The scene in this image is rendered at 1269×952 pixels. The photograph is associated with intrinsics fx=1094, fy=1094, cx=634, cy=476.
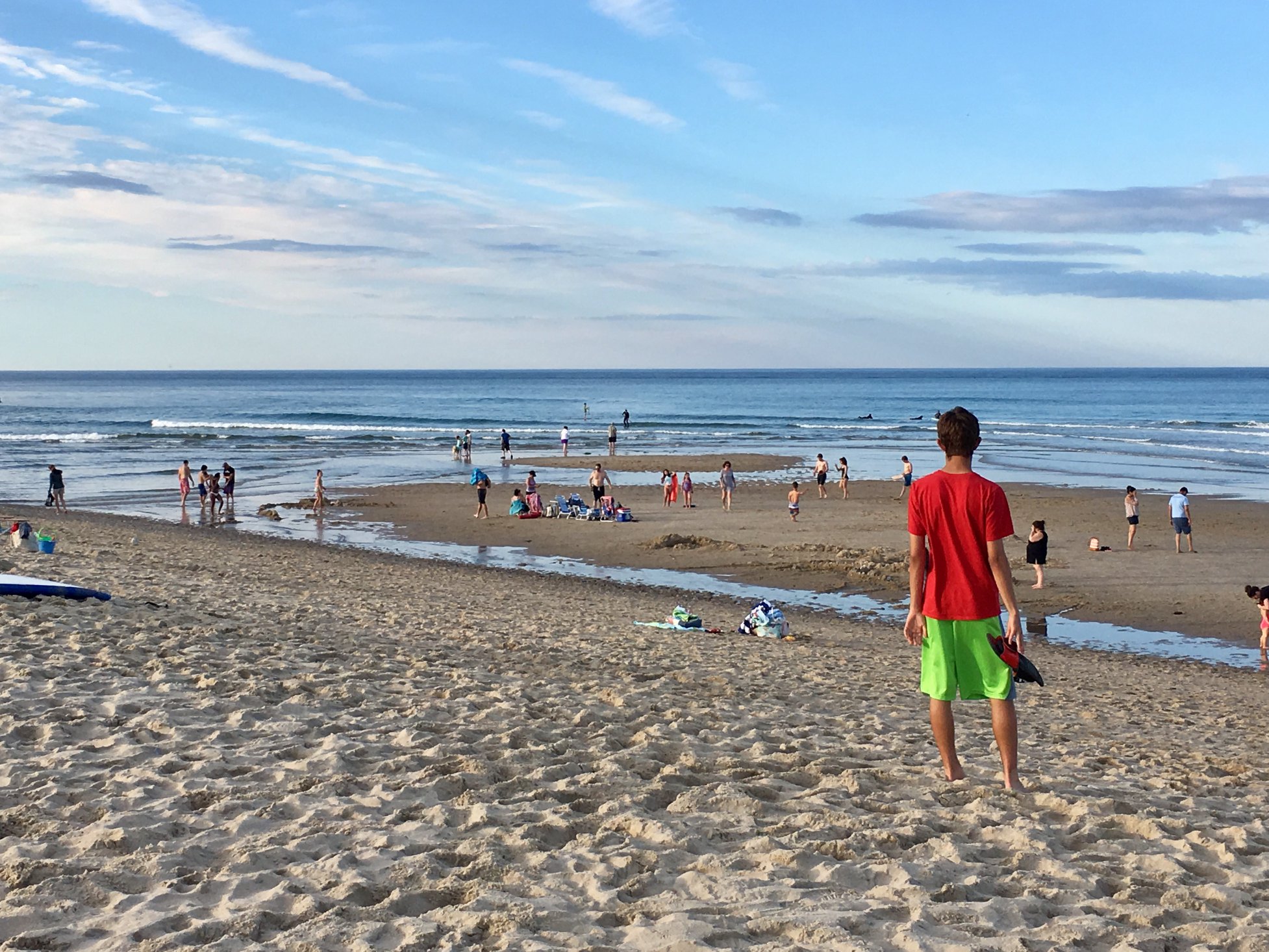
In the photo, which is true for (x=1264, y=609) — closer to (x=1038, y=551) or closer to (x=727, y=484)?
(x=1038, y=551)

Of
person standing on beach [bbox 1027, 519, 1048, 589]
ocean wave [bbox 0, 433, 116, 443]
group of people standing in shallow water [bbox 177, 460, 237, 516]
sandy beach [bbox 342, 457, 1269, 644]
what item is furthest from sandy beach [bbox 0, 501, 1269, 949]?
ocean wave [bbox 0, 433, 116, 443]

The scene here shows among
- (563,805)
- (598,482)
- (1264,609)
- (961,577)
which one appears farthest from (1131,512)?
(563,805)

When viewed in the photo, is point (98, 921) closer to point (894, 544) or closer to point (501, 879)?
point (501, 879)

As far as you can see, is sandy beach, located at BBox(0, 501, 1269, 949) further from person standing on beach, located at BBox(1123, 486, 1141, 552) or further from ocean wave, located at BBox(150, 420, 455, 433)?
ocean wave, located at BBox(150, 420, 455, 433)

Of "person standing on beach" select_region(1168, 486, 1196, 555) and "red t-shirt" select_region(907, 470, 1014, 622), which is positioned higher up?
"red t-shirt" select_region(907, 470, 1014, 622)

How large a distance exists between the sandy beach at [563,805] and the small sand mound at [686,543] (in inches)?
443

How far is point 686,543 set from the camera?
69.9ft

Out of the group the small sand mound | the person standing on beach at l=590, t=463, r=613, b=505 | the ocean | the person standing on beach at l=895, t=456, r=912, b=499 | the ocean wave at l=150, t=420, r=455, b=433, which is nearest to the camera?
the small sand mound

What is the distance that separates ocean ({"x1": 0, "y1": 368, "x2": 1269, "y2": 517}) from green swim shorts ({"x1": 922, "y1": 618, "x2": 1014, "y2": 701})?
83.5ft

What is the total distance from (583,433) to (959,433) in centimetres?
5868

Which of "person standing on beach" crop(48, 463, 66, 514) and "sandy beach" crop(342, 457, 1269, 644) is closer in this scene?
"sandy beach" crop(342, 457, 1269, 644)

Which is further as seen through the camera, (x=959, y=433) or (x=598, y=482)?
(x=598, y=482)

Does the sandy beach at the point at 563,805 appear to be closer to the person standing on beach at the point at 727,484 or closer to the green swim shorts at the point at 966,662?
the green swim shorts at the point at 966,662

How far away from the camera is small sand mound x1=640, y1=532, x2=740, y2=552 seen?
21.1 metres
